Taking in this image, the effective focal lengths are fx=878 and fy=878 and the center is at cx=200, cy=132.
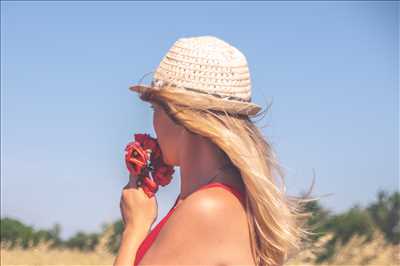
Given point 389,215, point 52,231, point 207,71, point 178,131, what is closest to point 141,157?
point 178,131

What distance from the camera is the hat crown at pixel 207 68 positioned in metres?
3.61

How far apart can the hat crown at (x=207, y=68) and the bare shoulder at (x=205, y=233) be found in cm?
43

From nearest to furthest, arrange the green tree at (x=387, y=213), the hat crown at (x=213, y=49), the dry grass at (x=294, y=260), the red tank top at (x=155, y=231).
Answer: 1. the red tank top at (x=155, y=231)
2. the hat crown at (x=213, y=49)
3. the dry grass at (x=294, y=260)
4. the green tree at (x=387, y=213)

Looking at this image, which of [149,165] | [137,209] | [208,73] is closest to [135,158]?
[149,165]

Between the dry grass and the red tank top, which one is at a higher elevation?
the red tank top

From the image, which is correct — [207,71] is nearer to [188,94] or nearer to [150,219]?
[188,94]

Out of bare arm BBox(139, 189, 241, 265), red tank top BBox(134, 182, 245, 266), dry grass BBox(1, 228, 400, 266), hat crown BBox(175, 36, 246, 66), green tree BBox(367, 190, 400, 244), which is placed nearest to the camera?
bare arm BBox(139, 189, 241, 265)

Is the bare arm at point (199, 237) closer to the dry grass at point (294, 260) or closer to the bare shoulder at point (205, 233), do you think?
the bare shoulder at point (205, 233)

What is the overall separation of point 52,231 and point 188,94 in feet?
49.4

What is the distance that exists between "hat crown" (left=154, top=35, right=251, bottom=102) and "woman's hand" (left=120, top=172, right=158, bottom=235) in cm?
48

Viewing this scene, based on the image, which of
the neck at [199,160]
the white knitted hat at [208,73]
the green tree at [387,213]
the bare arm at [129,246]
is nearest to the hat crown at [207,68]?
the white knitted hat at [208,73]

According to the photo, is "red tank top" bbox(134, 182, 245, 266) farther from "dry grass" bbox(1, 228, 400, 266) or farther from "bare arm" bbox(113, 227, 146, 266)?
"dry grass" bbox(1, 228, 400, 266)

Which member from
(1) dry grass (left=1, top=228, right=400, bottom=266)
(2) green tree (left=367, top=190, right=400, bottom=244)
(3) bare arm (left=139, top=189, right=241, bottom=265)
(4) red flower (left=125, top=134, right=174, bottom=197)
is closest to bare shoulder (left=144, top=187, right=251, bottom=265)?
(3) bare arm (left=139, top=189, right=241, bottom=265)

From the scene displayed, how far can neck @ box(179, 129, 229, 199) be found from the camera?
3.61 m
